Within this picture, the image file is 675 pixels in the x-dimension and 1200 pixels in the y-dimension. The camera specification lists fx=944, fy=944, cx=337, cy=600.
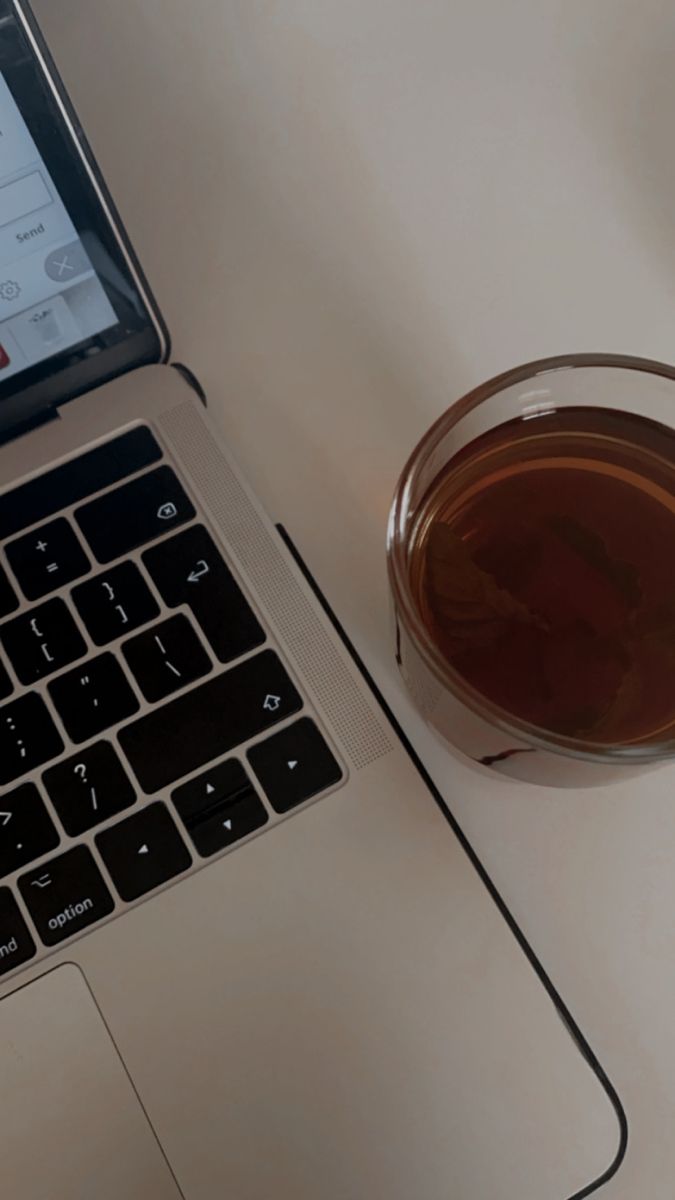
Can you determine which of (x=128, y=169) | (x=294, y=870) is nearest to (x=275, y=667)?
(x=294, y=870)

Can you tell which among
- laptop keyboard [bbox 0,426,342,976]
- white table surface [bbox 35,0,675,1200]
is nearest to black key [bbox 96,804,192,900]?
laptop keyboard [bbox 0,426,342,976]

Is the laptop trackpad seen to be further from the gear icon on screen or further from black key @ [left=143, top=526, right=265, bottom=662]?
the gear icon on screen

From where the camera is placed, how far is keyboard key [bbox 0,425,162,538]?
326 mm

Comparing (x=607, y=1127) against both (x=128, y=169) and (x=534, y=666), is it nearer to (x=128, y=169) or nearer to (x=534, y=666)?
(x=534, y=666)

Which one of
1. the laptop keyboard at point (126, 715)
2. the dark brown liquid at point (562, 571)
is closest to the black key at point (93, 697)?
the laptop keyboard at point (126, 715)

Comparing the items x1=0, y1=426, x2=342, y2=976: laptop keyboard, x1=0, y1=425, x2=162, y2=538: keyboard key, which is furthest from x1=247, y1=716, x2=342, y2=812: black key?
x1=0, y1=425, x2=162, y2=538: keyboard key

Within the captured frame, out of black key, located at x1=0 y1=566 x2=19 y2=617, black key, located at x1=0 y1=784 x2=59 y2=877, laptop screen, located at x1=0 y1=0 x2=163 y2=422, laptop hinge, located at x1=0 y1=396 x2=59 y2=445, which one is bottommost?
black key, located at x1=0 y1=784 x2=59 y2=877

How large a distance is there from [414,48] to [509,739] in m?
0.30

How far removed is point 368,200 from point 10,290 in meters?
0.15

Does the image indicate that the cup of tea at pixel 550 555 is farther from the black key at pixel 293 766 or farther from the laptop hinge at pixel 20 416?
the laptop hinge at pixel 20 416

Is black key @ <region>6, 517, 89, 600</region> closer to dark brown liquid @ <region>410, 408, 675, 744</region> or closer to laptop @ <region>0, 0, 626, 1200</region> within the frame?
laptop @ <region>0, 0, 626, 1200</region>

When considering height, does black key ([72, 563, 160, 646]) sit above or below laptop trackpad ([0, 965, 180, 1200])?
above

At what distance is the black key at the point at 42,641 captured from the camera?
30cm

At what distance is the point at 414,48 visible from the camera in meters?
0.38
